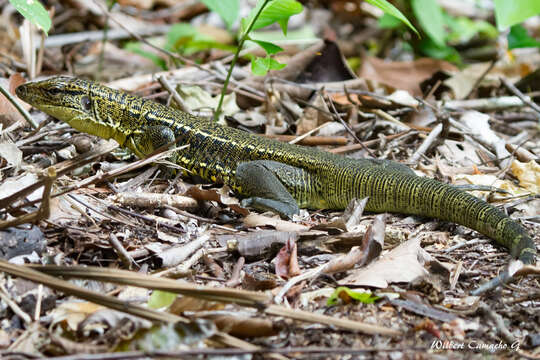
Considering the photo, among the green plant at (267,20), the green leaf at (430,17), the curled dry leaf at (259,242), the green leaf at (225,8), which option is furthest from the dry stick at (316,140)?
the green leaf at (430,17)

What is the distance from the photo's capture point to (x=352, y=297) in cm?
280

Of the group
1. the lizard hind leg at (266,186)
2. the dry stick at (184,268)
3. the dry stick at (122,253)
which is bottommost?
the lizard hind leg at (266,186)

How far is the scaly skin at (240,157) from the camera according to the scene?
13.4 ft

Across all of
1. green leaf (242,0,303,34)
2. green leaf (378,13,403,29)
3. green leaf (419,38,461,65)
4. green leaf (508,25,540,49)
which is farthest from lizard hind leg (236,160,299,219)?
green leaf (419,38,461,65)

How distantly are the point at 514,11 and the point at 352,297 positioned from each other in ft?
10.8

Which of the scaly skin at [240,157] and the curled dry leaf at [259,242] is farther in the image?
the scaly skin at [240,157]

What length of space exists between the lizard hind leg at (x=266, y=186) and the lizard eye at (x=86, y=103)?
1622 mm

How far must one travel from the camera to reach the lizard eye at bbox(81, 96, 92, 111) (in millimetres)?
5055

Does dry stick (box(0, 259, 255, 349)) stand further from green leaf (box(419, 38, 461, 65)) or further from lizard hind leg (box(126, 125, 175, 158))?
green leaf (box(419, 38, 461, 65))

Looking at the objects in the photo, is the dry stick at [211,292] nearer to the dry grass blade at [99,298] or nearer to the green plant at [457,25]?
the dry grass blade at [99,298]

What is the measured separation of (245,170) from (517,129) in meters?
3.68

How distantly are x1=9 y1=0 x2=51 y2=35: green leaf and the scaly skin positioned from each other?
3.85 ft

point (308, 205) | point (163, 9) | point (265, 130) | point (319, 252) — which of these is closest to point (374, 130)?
point (265, 130)

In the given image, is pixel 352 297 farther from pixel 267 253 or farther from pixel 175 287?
pixel 175 287
